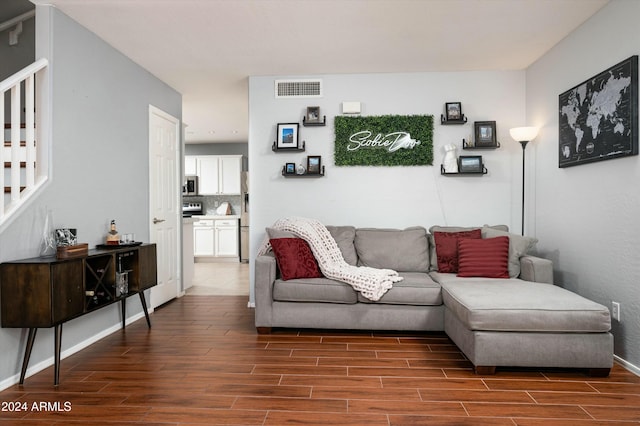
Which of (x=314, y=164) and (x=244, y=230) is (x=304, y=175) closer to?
(x=314, y=164)

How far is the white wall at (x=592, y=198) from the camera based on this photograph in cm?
287

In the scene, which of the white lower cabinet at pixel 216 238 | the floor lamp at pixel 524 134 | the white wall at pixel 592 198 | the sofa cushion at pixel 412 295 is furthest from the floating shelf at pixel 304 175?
the white lower cabinet at pixel 216 238

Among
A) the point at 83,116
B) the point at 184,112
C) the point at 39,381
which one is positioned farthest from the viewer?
the point at 184,112

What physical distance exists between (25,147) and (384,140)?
323cm

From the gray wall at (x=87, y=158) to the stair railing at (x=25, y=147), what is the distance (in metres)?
0.08

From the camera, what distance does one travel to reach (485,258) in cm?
374

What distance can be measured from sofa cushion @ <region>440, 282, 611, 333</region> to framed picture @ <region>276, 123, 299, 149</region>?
2510mm

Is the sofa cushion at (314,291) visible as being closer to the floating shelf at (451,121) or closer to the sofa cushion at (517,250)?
the sofa cushion at (517,250)

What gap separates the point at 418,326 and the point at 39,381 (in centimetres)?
274

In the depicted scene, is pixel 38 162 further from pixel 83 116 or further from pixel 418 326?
pixel 418 326

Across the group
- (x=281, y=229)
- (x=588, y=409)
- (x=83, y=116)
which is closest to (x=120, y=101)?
(x=83, y=116)

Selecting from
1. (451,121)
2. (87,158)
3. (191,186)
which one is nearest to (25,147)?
(87,158)

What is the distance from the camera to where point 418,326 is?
11.8ft

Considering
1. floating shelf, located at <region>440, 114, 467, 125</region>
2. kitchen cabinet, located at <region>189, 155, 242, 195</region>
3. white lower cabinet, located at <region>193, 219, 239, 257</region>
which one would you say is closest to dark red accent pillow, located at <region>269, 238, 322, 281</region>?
floating shelf, located at <region>440, 114, 467, 125</region>
